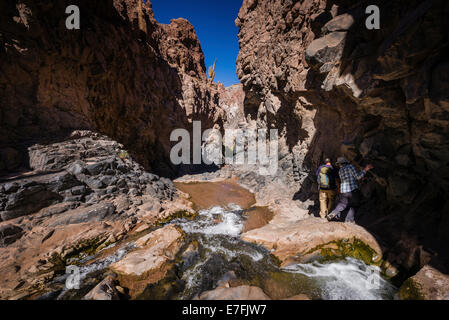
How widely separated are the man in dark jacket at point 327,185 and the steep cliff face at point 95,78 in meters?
12.7

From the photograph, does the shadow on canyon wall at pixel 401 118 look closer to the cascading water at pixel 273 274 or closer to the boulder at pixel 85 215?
the cascading water at pixel 273 274

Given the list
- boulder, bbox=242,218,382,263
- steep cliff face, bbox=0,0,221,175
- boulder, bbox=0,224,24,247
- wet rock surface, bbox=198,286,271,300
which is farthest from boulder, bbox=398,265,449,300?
steep cliff face, bbox=0,0,221,175

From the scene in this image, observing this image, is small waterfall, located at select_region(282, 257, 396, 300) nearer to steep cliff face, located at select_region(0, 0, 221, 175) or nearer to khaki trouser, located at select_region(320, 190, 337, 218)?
khaki trouser, located at select_region(320, 190, 337, 218)

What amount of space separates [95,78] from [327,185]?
1577cm

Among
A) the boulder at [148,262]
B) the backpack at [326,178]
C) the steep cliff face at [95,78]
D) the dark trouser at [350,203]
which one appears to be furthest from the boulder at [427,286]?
the steep cliff face at [95,78]

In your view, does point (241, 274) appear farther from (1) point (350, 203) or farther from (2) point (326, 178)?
(2) point (326, 178)

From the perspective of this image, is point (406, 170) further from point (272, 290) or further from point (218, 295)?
point (218, 295)

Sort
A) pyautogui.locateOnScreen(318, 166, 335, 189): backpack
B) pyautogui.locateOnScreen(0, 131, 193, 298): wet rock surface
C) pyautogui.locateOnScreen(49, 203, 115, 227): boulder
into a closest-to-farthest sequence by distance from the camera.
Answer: pyautogui.locateOnScreen(0, 131, 193, 298): wet rock surface, pyautogui.locateOnScreen(318, 166, 335, 189): backpack, pyautogui.locateOnScreen(49, 203, 115, 227): boulder

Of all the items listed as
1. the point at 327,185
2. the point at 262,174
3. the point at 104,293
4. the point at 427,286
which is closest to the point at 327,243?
the point at 427,286

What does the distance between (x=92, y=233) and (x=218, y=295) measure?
550 cm

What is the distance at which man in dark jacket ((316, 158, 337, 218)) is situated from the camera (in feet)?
20.6

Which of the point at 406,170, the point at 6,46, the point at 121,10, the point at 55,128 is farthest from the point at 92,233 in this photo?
the point at 121,10

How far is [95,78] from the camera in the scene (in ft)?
40.5

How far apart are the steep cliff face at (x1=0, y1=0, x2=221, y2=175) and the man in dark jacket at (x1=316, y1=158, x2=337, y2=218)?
12.7 metres
